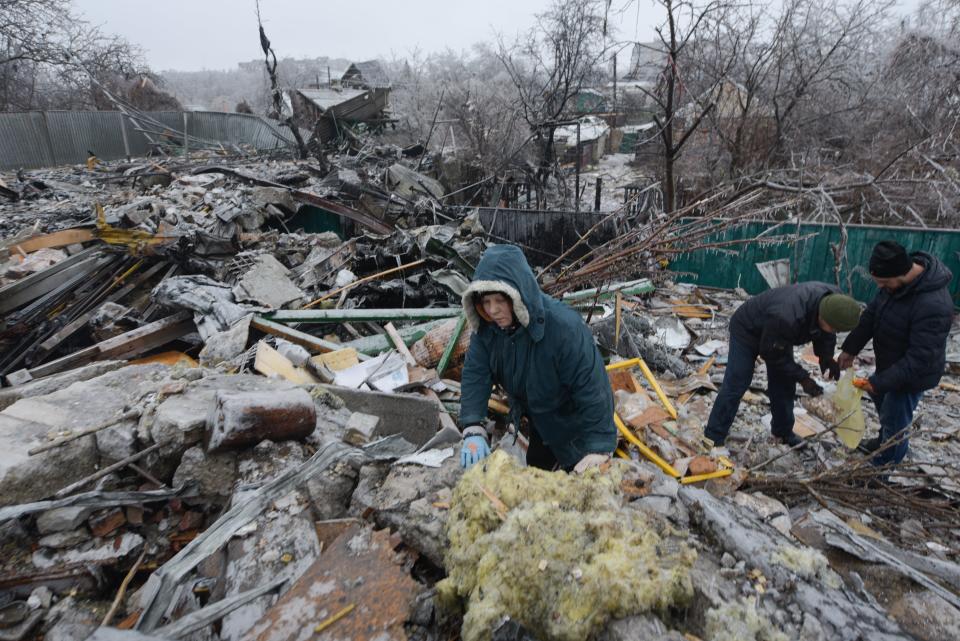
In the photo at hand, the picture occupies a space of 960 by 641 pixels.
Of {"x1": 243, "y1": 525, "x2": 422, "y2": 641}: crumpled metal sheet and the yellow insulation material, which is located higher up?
the yellow insulation material

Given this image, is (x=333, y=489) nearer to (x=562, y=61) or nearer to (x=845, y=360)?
(x=845, y=360)

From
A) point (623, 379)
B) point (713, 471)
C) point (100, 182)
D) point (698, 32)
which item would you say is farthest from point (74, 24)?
point (713, 471)

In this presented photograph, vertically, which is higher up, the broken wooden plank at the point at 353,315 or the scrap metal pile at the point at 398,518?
the scrap metal pile at the point at 398,518

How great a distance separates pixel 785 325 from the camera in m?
3.24

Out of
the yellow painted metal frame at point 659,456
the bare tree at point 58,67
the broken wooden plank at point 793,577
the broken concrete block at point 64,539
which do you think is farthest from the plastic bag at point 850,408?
the bare tree at point 58,67

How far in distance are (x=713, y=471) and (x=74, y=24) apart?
19.6 meters

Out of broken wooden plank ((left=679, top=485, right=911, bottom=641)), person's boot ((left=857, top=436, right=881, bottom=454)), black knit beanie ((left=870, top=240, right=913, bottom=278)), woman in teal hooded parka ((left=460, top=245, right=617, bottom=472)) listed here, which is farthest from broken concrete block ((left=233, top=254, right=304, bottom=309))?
person's boot ((left=857, top=436, right=881, bottom=454))

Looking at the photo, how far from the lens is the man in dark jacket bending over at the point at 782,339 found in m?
3.11

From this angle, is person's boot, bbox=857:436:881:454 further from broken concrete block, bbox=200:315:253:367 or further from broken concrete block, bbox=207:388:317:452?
broken concrete block, bbox=200:315:253:367

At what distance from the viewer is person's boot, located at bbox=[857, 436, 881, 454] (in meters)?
3.85

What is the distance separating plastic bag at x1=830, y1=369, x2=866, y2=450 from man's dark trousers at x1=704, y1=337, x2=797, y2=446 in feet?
1.04

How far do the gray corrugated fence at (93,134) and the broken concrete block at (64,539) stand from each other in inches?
673

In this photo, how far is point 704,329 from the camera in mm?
6473

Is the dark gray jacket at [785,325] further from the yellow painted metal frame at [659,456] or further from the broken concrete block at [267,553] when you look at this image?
the broken concrete block at [267,553]
